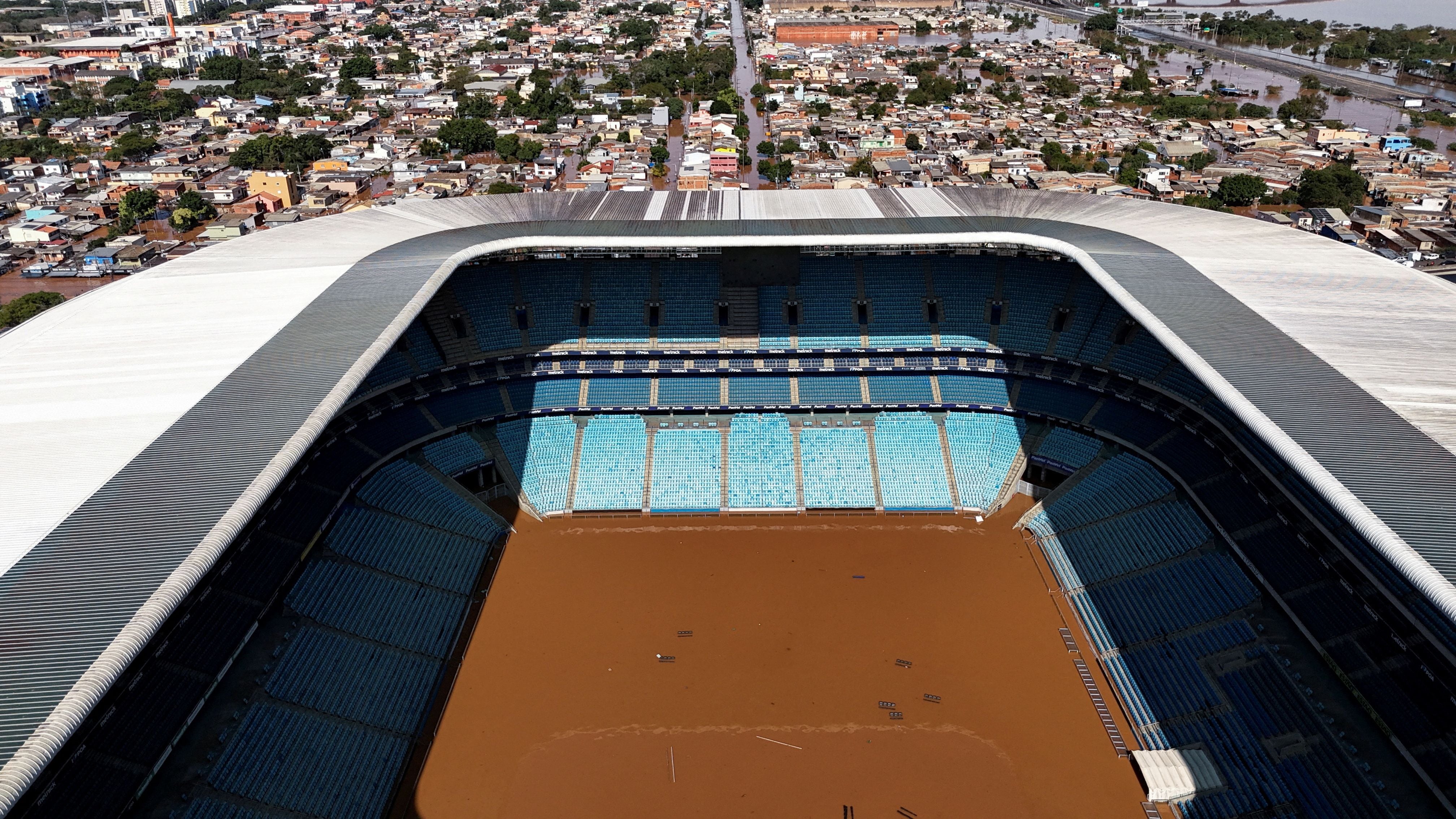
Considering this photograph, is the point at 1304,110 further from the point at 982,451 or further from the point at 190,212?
the point at 190,212

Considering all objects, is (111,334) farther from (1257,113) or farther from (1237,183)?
(1257,113)

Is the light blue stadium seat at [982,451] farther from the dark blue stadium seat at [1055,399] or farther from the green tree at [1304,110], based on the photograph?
the green tree at [1304,110]

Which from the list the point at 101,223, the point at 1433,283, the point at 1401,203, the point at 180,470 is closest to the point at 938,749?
the point at 180,470

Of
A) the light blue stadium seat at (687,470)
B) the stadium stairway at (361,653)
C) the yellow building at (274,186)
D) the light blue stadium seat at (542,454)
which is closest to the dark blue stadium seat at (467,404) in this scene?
the light blue stadium seat at (542,454)

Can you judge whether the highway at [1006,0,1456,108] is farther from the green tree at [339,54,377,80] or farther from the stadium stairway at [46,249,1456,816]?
the green tree at [339,54,377,80]

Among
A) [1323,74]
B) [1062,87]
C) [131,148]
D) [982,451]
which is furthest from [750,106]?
[1323,74]

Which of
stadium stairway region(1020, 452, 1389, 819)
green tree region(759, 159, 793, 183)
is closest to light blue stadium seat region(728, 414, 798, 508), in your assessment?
stadium stairway region(1020, 452, 1389, 819)
